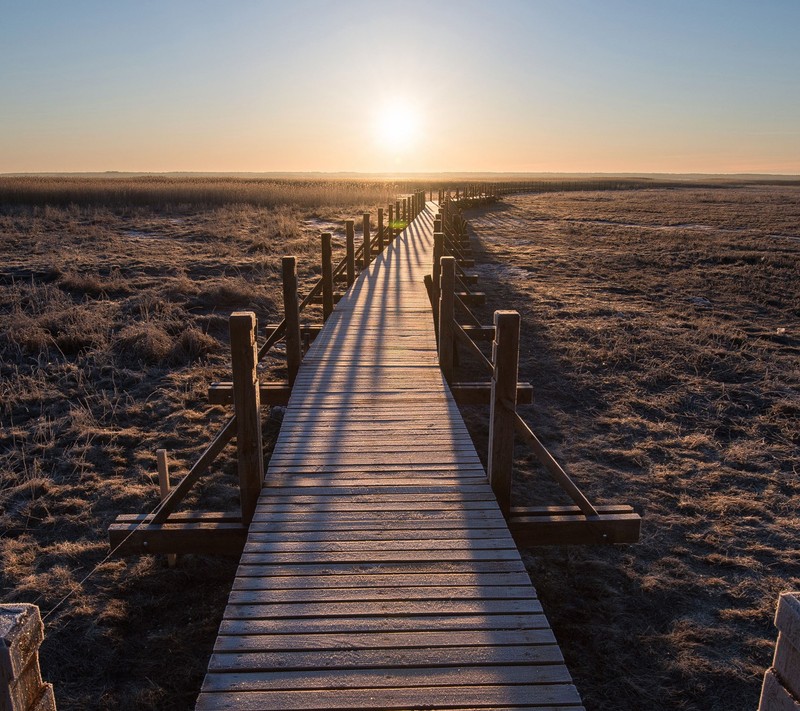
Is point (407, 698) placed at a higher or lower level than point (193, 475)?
lower

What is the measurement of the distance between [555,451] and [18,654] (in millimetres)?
5902

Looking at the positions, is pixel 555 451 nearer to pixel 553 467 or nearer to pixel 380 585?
pixel 553 467

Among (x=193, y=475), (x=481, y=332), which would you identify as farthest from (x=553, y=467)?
(x=481, y=332)

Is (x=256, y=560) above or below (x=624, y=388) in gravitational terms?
above

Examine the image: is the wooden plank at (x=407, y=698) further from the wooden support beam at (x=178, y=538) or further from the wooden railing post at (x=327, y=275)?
the wooden railing post at (x=327, y=275)

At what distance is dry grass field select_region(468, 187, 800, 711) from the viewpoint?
394cm

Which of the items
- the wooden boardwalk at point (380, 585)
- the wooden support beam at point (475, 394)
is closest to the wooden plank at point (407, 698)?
the wooden boardwalk at point (380, 585)

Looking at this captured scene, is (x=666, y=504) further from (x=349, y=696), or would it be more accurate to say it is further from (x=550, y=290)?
(x=550, y=290)

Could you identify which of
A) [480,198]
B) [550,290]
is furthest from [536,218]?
[550,290]

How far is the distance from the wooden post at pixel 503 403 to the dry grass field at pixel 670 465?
1.00 m

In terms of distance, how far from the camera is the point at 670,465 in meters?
6.48

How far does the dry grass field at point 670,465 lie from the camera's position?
3938 mm

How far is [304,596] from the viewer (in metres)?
3.08

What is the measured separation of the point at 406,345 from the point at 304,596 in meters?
4.93
